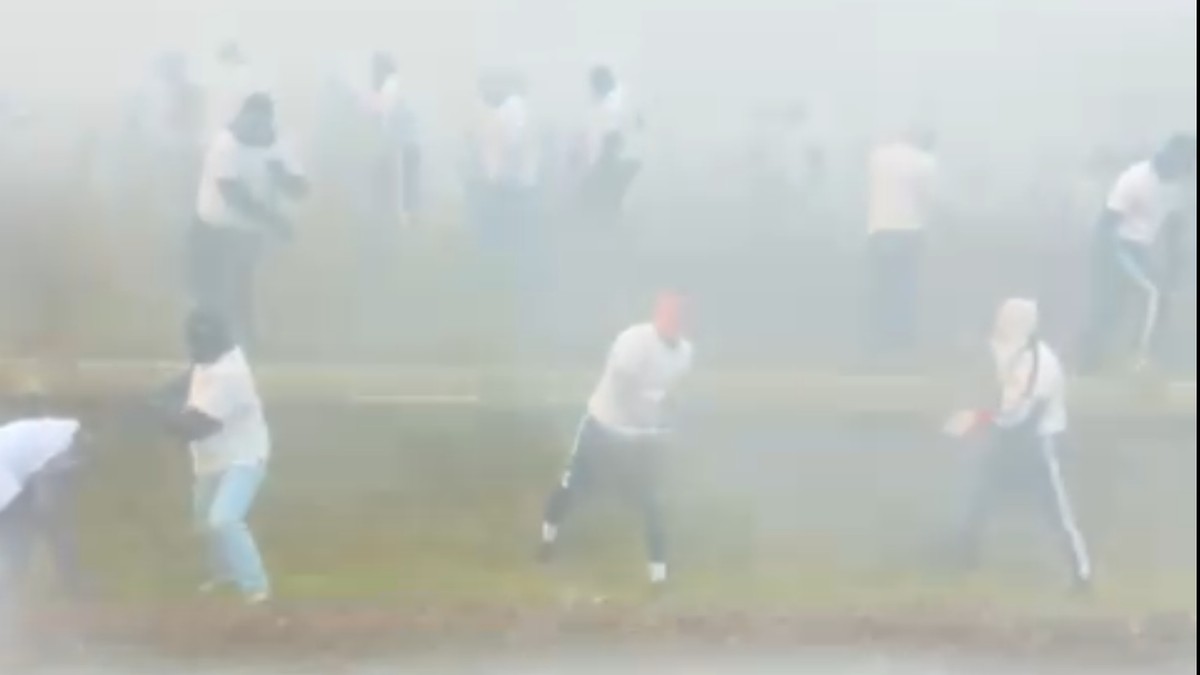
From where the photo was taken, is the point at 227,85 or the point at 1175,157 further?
the point at 1175,157

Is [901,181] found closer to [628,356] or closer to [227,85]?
[628,356]

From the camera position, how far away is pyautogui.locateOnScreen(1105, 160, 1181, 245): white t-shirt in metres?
5.18

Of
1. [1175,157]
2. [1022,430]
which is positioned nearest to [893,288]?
[1022,430]

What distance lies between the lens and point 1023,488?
515 cm

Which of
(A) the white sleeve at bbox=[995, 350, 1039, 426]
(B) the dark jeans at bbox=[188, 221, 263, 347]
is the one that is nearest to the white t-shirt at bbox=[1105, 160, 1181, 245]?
(A) the white sleeve at bbox=[995, 350, 1039, 426]

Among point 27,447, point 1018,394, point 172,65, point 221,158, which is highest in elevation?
point 172,65

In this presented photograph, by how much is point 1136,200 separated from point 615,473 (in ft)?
5.17

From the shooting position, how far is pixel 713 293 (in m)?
5.04

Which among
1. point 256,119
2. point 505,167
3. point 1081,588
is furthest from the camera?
Answer: point 1081,588

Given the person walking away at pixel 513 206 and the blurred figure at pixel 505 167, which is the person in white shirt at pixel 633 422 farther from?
the blurred figure at pixel 505 167

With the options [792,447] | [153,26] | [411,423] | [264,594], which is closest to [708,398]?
[792,447]

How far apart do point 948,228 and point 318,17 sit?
5.70 ft

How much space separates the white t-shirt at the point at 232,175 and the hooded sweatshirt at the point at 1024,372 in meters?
1.91

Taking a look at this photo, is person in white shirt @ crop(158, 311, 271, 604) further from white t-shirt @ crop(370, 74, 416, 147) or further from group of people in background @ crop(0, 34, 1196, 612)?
white t-shirt @ crop(370, 74, 416, 147)
